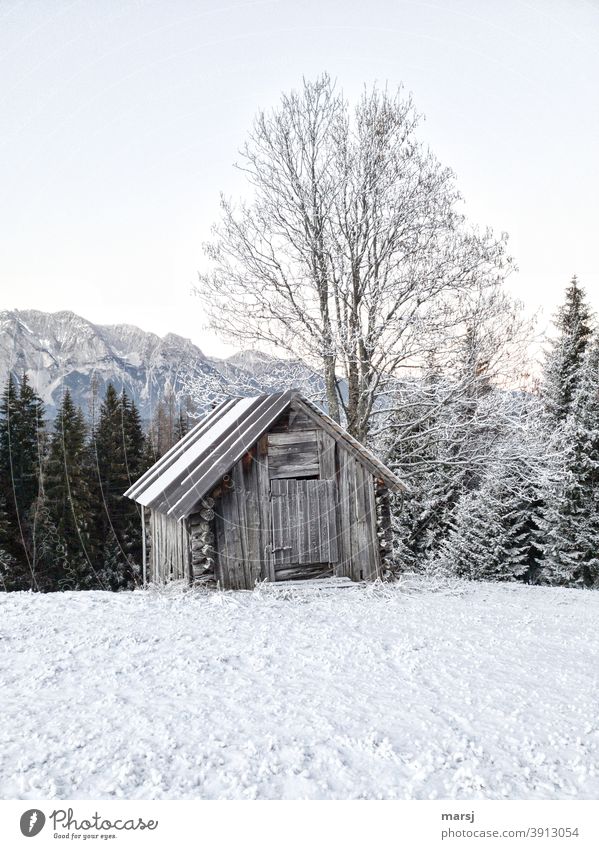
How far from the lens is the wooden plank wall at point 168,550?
12649 mm

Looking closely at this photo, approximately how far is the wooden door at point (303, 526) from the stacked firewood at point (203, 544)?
1356 millimetres

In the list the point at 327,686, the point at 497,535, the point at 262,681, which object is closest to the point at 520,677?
the point at 327,686

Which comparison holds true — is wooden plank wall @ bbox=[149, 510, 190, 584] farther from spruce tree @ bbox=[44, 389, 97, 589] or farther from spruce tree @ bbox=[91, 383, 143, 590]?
spruce tree @ bbox=[91, 383, 143, 590]

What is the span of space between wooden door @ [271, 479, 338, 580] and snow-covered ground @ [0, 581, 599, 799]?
6.21 ft

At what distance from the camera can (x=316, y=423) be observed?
1330 cm

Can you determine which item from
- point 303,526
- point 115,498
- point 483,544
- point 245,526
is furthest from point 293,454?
point 115,498

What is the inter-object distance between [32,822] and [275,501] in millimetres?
8597

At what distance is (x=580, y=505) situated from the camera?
1026 inches

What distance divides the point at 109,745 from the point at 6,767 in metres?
0.82

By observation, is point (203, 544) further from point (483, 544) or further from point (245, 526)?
point (483, 544)

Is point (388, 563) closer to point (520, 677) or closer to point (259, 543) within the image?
point (259, 543)

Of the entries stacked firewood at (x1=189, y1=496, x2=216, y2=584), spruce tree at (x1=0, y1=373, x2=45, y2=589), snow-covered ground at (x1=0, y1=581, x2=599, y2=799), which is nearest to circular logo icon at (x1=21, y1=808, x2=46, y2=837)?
snow-covered ground at (x1=0, y1=581, x2=599, y2=799)

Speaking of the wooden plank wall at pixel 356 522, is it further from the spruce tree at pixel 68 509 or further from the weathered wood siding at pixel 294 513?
the spruce tree at pixel 68 509

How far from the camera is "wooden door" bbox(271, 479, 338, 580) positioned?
1273 cm
